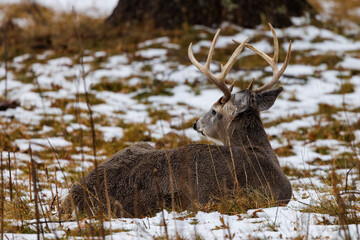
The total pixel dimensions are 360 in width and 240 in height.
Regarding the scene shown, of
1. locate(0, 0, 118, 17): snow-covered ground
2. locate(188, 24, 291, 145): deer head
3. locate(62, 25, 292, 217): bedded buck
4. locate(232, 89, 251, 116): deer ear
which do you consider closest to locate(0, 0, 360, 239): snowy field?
locate(62, 25, 292, 217): bedded buck

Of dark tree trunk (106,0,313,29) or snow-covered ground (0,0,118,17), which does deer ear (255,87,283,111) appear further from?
snow-covered ground (0,0,118,17)

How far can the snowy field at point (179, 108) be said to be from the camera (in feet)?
16.0

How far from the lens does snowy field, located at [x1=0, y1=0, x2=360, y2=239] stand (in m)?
4.88

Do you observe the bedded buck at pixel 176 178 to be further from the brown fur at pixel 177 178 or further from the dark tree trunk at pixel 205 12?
the dark tree trunk at pixel 205 12

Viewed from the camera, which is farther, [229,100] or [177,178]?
[229,100]

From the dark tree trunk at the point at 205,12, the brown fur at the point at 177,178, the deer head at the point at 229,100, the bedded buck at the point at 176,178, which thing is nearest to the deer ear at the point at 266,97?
the deer head at the point at 229,100

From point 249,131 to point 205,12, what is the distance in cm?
924

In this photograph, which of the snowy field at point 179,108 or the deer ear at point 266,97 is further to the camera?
the deer ear at point 266,97

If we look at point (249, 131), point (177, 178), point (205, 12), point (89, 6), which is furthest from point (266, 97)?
point (89, 6)

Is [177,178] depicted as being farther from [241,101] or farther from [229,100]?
[229,100]

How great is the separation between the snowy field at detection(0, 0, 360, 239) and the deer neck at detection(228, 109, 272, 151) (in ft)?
1.72

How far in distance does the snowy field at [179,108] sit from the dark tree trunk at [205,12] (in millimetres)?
329

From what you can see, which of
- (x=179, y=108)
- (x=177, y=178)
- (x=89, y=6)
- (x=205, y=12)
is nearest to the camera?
(x=177, y=178)

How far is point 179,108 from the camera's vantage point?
31.7 ft
